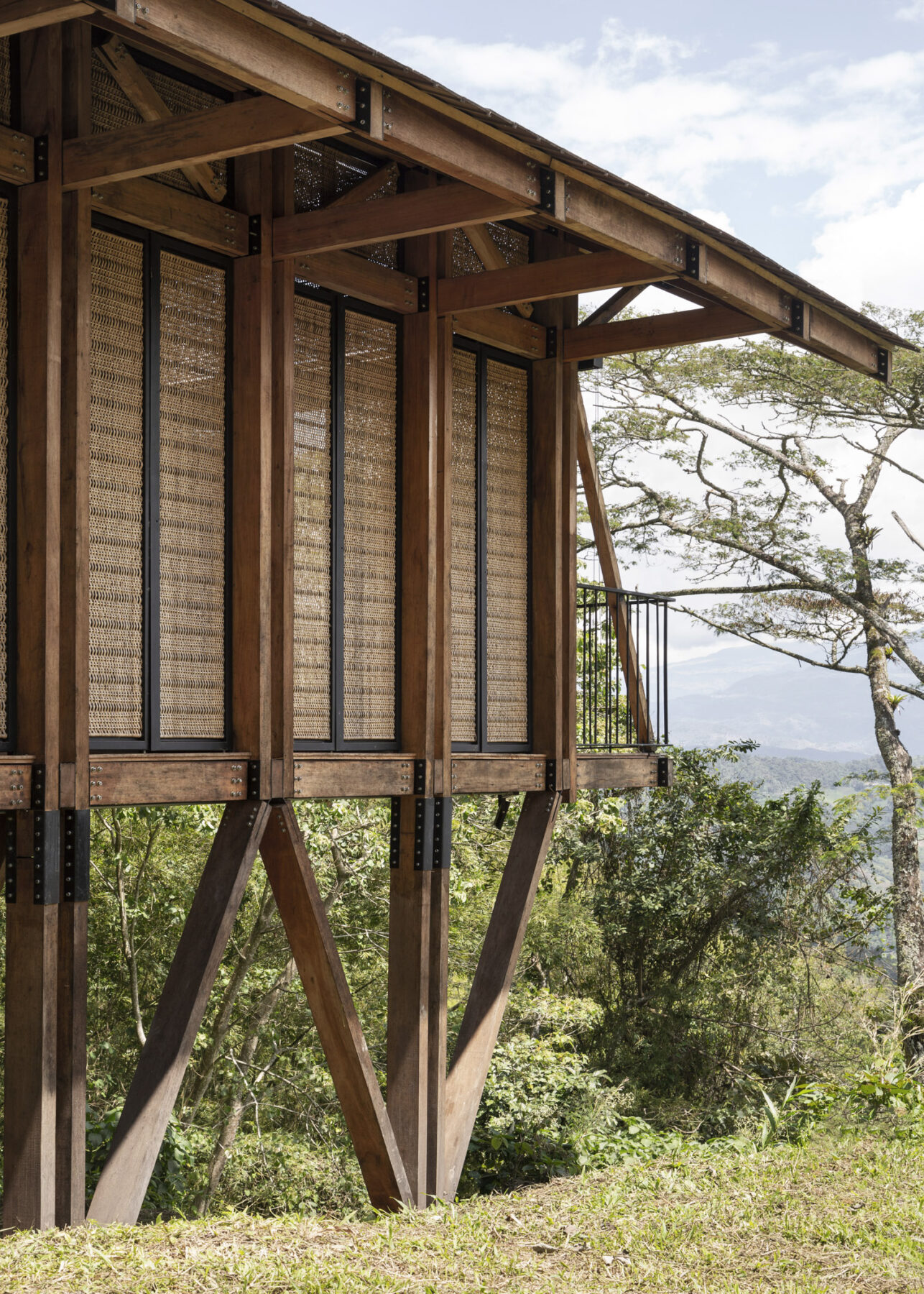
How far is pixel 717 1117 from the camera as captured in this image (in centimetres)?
1686

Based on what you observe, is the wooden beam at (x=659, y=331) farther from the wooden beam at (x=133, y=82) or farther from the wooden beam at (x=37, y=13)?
the wooden beam at (x=37, y=13)

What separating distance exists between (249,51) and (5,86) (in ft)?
5.83

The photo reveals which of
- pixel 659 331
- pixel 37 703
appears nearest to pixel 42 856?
pixel 37 703

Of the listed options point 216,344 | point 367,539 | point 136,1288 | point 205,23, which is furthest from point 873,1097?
point 205,23

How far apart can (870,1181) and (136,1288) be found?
4038mm

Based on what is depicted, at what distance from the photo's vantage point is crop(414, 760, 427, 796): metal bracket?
7.55 meters

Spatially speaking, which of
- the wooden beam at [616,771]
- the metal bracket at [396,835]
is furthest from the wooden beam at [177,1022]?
the wooden beam at [616,771]

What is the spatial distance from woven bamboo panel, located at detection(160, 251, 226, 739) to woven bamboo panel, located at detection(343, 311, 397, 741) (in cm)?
92

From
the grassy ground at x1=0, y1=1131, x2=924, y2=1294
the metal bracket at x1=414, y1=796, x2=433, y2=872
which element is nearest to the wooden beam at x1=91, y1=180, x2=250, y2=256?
the metal bracket at x1=414, y1=796, x2=433, y2=872

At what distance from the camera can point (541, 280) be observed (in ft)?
23.9

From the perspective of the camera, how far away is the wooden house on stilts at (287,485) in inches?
221

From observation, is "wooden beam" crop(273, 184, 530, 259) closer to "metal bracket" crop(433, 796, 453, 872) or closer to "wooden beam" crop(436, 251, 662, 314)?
"wooden beam" crop(436, 251, 662, 314)

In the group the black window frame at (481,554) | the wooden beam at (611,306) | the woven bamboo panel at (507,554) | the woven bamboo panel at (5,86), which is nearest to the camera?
the woven bamboo panel at (5,86)

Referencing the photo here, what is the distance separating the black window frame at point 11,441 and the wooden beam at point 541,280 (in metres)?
2.65
